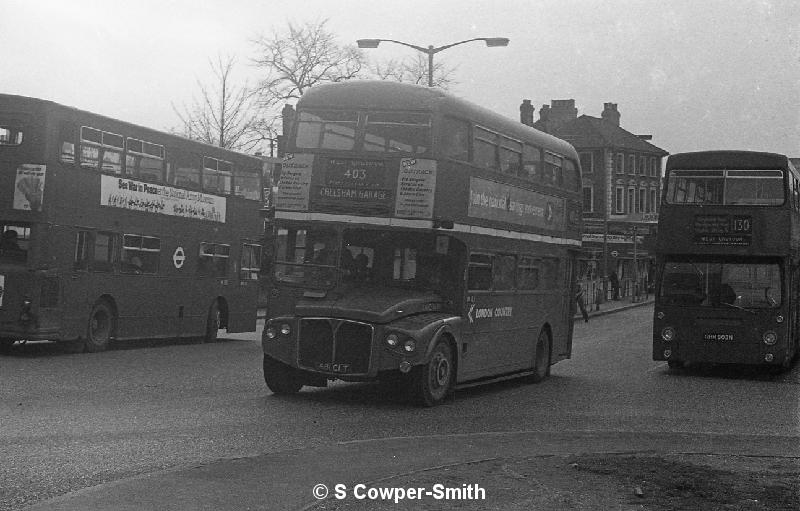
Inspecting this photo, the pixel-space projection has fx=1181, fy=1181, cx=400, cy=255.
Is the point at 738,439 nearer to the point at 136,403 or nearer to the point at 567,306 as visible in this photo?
the point at 136,403

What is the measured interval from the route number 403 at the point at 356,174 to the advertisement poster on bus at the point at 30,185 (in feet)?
23.0

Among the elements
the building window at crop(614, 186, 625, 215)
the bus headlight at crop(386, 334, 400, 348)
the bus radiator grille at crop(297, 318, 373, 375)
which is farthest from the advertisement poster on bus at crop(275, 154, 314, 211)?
the building window at crop(614, 186, 625, 215)

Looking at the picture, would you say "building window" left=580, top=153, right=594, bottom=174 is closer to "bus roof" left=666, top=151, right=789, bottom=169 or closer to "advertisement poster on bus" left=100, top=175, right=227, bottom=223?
"advertisement poster on bus" left=100, top=175, right=227, bottom=223

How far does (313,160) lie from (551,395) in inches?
197

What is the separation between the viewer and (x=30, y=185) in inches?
768

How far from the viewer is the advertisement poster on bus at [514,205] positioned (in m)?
15.8

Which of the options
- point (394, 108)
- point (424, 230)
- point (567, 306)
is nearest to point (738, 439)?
point (424, 230)

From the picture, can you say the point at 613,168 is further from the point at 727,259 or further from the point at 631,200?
the point at 727,259

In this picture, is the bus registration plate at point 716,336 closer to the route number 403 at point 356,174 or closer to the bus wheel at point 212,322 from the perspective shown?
the route number 403 at point 356,174

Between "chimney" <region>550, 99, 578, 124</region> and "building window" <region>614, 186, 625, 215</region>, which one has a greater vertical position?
"chimney" <region>550, 99, 578, 124</region>

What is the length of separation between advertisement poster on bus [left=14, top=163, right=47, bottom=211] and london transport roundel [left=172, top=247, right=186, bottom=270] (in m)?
4.67

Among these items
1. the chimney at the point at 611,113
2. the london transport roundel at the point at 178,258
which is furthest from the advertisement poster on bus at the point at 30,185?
the chimney at the point at 611,113

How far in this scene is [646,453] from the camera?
10375 mm

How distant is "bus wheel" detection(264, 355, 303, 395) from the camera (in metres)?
14.9
